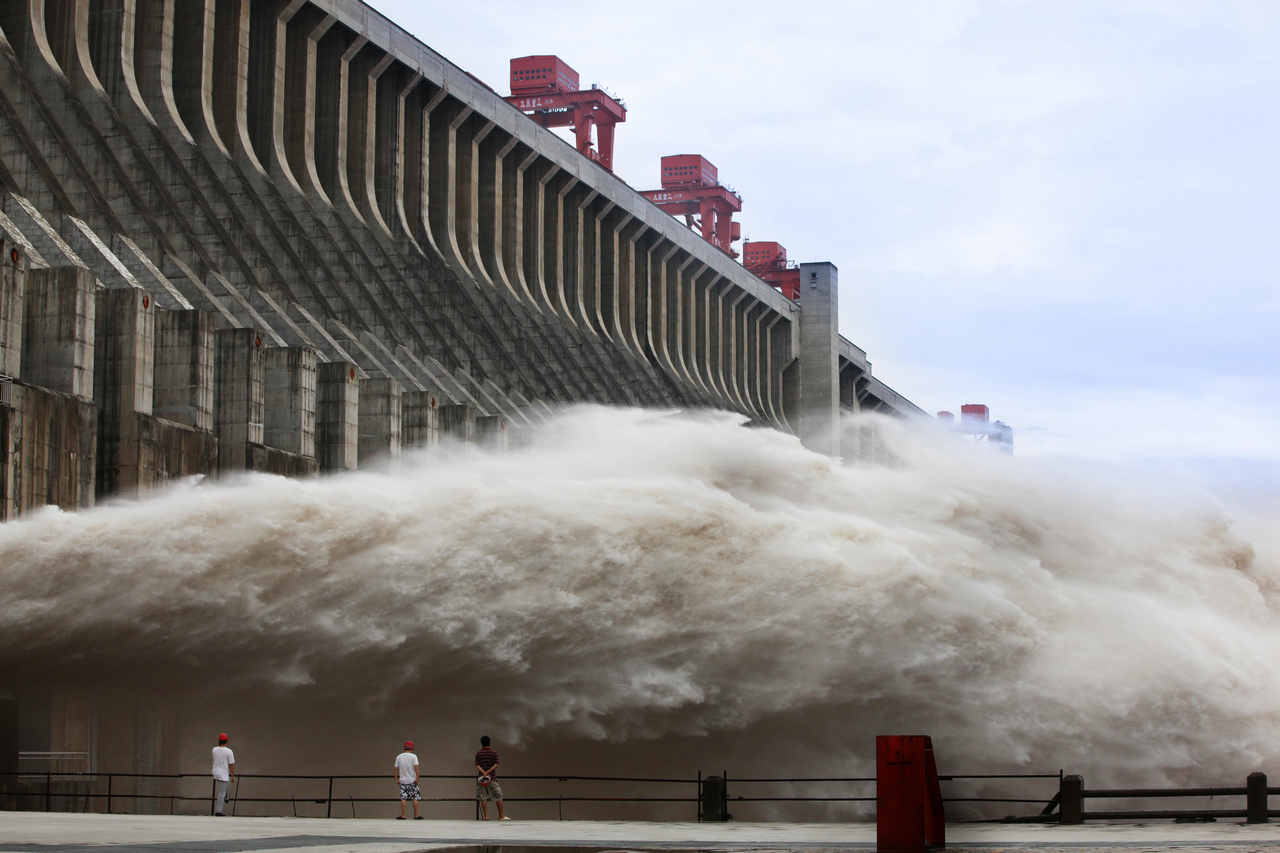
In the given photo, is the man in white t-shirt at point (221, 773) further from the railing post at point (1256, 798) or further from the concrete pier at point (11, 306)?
the railing post at point (1256, 798)

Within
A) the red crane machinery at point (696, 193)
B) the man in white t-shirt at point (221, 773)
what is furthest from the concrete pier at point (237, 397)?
the red crane machinery at point (696, 193)

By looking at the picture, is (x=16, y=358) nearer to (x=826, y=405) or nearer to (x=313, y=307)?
(x=313, y=307)

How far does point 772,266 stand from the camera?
103125 mm

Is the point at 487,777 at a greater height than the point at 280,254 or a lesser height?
lesser

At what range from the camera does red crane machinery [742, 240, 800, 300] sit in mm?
102875

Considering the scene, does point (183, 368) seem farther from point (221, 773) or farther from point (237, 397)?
point (221, 773)

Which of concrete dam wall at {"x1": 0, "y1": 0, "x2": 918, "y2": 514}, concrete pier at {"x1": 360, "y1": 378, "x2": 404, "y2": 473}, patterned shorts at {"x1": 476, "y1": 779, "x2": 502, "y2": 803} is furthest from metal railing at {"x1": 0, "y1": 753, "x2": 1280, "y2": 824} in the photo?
concrete pier at {"x1": 360, "y1": 378, "x2": 404, "y2": 473}

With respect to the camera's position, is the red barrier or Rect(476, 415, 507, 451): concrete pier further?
Rect(476, 415, 507, 451): concrete pier

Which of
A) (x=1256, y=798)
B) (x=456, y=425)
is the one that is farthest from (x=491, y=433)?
(x=1256, y=798)

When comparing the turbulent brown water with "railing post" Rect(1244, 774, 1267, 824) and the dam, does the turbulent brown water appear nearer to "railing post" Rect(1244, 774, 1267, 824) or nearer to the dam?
the dam

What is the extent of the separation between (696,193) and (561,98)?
16208 millimetres

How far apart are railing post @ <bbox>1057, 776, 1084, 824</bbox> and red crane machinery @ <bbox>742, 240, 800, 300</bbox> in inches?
3201

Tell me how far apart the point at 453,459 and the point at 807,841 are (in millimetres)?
23319

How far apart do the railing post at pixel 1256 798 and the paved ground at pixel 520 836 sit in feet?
1.12
